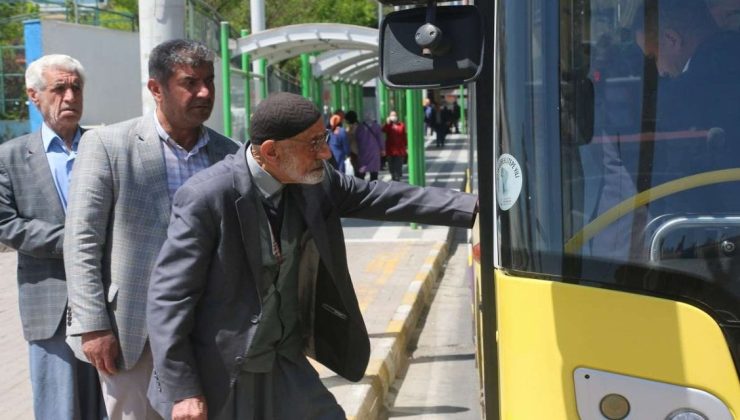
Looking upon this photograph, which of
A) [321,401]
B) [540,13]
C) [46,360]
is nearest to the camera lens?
[540,13]

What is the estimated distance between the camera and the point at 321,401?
11.0ft

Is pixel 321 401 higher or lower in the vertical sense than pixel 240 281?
lower

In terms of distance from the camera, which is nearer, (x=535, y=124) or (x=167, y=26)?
(x=535, y=124)

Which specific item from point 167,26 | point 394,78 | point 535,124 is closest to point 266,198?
point 394,78

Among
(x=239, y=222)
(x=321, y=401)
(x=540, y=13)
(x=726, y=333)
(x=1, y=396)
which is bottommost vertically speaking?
(x=1, y=396)

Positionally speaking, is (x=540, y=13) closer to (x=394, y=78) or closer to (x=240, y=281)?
(x=394, y=78)

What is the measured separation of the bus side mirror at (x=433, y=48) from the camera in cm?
319

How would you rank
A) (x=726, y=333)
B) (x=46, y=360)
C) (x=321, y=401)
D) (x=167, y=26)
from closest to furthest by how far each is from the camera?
(x=726, y=333), (x=321, y=401), (x=46, y=360), (x=167, y=26)

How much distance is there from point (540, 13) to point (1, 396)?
4395 millimetres

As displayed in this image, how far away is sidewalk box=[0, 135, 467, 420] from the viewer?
6.16 metres

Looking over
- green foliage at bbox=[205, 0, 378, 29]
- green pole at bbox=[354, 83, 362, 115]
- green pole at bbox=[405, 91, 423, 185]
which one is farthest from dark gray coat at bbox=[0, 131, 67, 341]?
green foliage at bbox=[205, 0, 378, 29]

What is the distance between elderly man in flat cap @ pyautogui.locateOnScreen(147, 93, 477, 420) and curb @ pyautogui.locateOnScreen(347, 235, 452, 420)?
1987mm

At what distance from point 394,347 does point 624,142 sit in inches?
182

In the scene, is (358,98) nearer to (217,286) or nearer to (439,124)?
(439,124)
